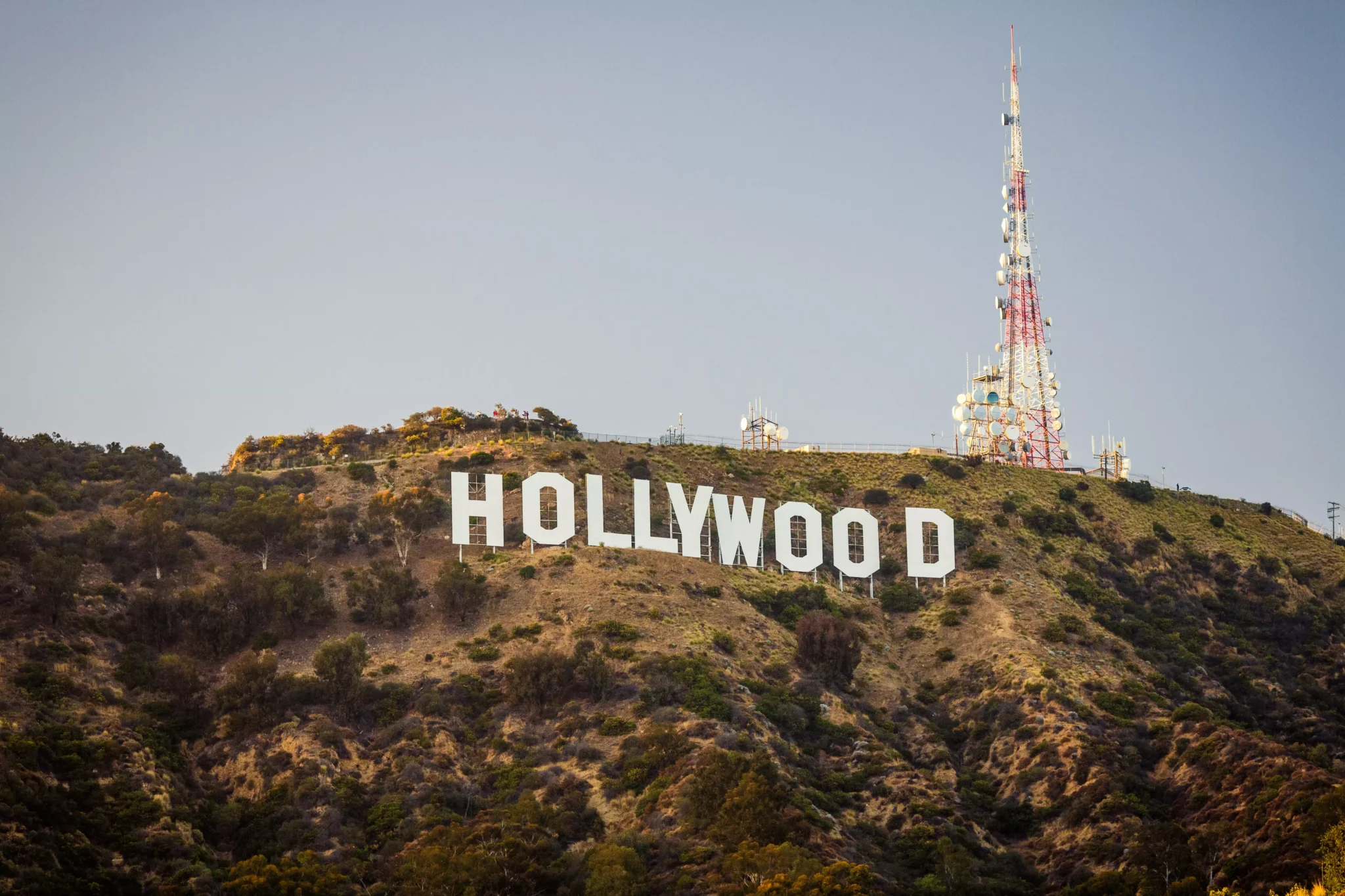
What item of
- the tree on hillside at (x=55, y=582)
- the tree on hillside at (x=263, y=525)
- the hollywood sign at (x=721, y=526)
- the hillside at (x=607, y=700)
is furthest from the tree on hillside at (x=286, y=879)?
the hollywood sign at (x=721, y=526)

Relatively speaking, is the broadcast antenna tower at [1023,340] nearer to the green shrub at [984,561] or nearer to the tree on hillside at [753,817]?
the green shrub at [984,561]

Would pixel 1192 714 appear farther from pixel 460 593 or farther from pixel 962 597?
pixel 460 593

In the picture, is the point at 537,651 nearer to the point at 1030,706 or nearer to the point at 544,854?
the point at 544,854

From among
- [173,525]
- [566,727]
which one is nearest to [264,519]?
[173,525]

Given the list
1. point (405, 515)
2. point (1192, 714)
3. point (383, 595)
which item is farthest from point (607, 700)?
point (1192, 714)

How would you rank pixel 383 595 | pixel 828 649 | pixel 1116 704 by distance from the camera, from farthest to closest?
pixel 383 595
pixel 828 649
pixel 1116 704

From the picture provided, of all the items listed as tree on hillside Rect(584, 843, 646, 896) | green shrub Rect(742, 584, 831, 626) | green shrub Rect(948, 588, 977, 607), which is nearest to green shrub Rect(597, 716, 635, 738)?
tree on hillside Rect(584, 843, 646, 896)
